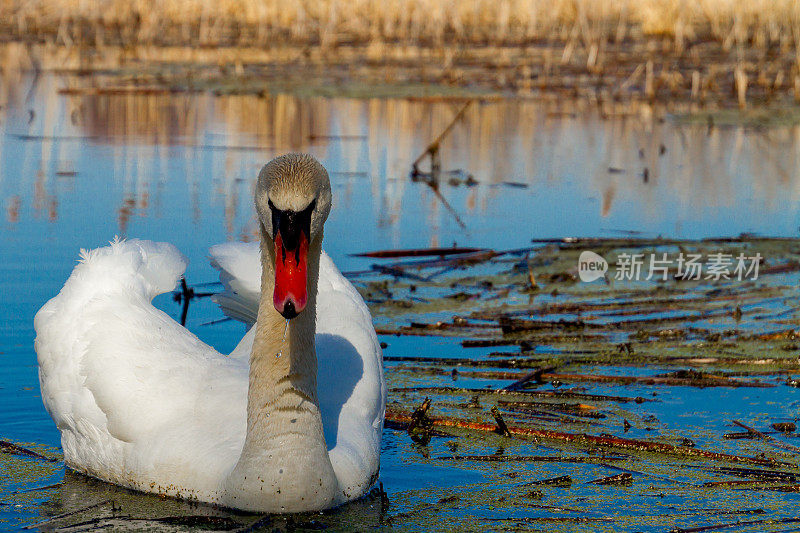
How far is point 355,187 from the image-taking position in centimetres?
1143

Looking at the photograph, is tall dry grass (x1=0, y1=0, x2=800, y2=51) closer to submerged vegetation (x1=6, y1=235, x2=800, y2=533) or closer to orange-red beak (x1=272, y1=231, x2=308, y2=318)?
submerged vegetation (x1=6, y1=235, x2=800, y2=533)

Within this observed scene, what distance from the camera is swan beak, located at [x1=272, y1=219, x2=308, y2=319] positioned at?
3730mm

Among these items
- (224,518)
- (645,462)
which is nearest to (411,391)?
(645,462)

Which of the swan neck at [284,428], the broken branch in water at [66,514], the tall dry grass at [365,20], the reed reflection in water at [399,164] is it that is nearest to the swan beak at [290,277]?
the swan neck at [284,428]

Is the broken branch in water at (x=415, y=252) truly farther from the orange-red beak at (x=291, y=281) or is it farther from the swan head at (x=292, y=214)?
the orange-red beak at (x=291, y=281)

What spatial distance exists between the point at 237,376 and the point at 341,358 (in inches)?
15.6

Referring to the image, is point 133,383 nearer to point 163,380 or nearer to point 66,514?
point 163,380

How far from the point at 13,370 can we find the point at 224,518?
6.92 ft

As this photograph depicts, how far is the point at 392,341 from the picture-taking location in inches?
264

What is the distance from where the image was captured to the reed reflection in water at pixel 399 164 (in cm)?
1002

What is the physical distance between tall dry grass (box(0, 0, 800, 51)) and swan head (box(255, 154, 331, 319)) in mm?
20802

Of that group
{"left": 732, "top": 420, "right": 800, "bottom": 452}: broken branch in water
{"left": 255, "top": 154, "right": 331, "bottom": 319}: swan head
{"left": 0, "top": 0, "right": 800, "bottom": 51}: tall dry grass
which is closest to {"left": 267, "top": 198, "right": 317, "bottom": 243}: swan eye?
{"left": 255, "top": 154, "right": 331, "bottom": 319}: swan head

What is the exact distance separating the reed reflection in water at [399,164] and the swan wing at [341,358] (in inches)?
134

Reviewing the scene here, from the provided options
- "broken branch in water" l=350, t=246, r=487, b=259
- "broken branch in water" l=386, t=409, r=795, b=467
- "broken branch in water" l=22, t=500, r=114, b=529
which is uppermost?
"broken branch in water" l=350, t=246, r=487, b=259
